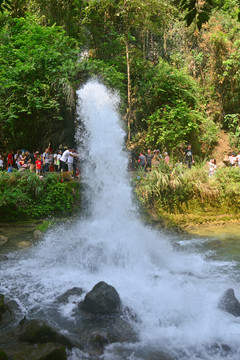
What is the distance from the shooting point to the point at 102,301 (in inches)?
208

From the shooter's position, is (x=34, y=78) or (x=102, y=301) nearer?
(x=102, y=301)

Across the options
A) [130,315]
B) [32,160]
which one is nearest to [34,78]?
[32,160]

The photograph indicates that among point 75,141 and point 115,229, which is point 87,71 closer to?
point 75,141

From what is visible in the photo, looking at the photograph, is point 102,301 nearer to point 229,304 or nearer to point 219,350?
point 219,350

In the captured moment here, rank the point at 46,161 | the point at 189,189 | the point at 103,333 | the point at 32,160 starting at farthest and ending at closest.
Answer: the point at 32,160
the point at 46,161
the point at 189,189
the point at 103,333

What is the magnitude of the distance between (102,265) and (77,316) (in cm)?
208

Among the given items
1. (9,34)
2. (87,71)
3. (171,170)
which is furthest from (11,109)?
(171,170)

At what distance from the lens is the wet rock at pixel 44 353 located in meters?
3.67

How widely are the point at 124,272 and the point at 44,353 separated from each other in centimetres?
352

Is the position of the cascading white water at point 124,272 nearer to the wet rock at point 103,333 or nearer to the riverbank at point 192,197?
the wet rock at point 103,333

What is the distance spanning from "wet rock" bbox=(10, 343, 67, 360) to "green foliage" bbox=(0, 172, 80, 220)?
24.4ft

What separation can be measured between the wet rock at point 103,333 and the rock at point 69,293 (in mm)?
844

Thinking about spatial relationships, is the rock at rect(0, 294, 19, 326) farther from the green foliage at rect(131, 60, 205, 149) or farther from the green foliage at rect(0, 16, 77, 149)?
the green foliage at rect(131, 60, 205, 149)

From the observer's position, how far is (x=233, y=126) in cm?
2030
